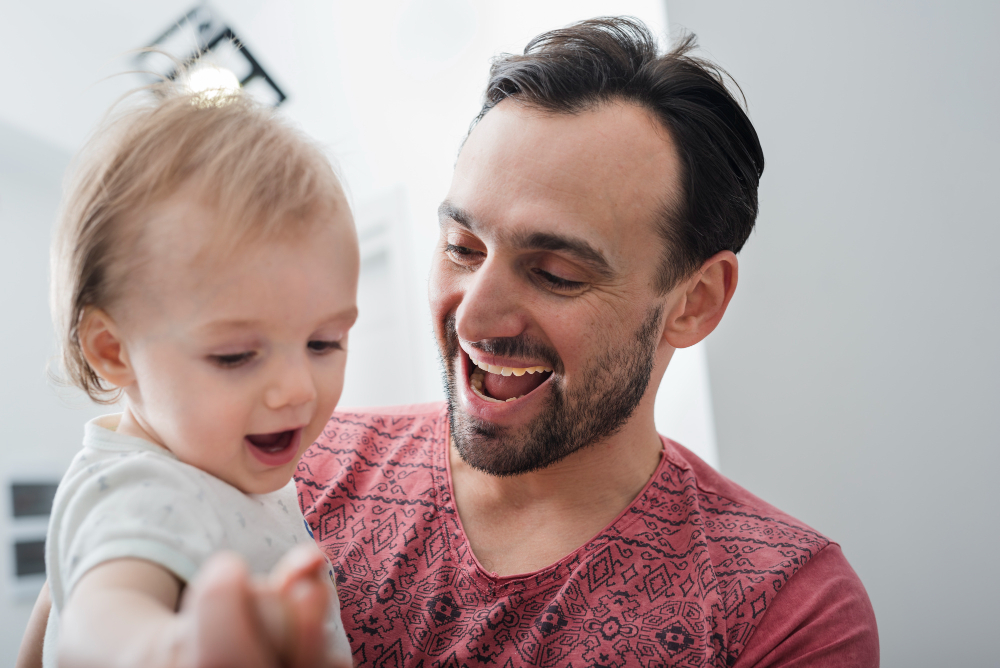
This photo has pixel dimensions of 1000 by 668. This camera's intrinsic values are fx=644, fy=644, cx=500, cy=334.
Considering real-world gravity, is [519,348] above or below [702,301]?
below

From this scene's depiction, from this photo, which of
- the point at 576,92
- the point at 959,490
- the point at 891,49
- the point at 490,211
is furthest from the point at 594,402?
the point at 891,49

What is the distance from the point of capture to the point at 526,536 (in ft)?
3.97

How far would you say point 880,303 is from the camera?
182 centimetres

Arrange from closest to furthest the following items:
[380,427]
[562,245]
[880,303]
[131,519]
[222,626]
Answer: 1. [222,626]
2. [131,519]
3. [562,245]
4. [380,427]
5. [880,303]

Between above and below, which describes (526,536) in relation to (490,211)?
below

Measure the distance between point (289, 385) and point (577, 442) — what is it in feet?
2.25

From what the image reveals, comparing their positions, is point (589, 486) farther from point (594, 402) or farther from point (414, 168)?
point (414, 168)

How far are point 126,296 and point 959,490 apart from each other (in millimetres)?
1999

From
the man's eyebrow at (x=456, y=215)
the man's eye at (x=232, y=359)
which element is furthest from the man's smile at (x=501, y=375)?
the man's eye at (x=232, y=359)

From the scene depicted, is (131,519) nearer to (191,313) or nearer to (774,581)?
(191,313)

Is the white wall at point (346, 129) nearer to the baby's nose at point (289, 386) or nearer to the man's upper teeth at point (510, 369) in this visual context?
the man's upper teeth at point (510, 369)

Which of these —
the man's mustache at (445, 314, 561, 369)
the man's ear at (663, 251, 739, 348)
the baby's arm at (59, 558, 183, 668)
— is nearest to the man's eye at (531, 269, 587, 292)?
the man's mustache at (445, 314, 561, 369)

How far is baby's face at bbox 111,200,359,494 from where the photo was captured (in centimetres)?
65

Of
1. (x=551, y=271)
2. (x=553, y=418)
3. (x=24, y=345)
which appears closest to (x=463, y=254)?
(x=551, y=271)
